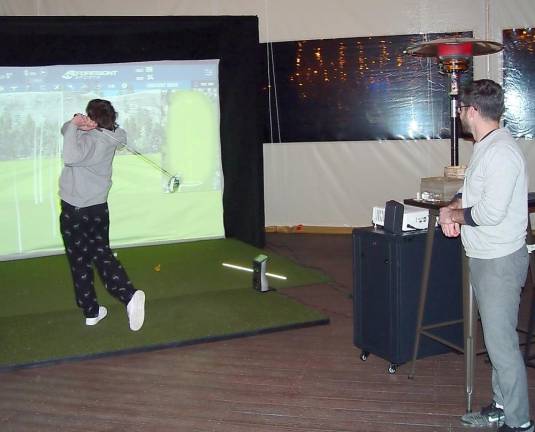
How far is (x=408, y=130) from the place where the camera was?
7.84 metres

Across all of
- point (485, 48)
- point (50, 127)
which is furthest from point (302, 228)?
point (485, 48)

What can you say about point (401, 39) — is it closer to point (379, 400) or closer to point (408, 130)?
point (408, 130)

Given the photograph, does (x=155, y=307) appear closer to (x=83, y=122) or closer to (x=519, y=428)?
(x=83, y=122)

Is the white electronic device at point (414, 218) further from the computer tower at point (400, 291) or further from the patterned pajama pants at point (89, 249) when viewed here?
the patterned pajama pants at point (89, 249)

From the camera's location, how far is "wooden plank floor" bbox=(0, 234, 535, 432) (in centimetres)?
328

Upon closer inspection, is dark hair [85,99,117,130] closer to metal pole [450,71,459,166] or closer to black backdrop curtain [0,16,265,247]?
metal pole [450,71,459,166]

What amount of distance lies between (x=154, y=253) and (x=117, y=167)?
0.95m

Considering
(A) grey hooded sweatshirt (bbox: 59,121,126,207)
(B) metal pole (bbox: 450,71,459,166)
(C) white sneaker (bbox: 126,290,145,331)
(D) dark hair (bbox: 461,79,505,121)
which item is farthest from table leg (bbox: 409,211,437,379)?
(A) grey hooded sweatshirt (bbox: 59,121,126,207)

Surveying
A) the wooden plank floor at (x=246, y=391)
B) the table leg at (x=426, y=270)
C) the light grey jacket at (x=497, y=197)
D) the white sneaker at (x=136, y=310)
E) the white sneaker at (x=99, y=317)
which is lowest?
the wooden plank floor at (x=246, y=391)

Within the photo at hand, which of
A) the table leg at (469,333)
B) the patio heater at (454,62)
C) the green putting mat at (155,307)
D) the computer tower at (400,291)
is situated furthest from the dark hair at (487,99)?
the green putting mat at (155,307)

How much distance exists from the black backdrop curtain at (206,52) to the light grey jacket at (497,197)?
4.52 m

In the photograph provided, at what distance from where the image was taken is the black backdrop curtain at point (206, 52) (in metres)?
6.73

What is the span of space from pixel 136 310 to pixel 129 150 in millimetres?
3088

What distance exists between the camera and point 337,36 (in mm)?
7906
